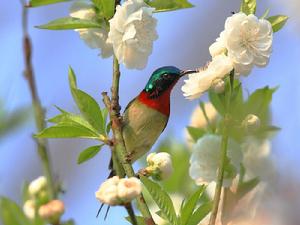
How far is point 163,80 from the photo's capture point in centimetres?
236

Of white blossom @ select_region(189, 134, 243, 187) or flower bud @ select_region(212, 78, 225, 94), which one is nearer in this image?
flower bud @ select_region(212, 78, 225, 94)

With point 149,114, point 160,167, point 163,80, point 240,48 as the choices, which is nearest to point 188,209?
point 160,167

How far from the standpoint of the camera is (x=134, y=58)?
1.62m

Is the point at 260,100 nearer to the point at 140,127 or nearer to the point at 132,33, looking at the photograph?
the point at 140,127

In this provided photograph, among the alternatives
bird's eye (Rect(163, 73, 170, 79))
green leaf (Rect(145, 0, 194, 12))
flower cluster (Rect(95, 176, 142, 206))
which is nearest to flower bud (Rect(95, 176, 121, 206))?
flower cluster (Rect(95, 176, 142, 206))

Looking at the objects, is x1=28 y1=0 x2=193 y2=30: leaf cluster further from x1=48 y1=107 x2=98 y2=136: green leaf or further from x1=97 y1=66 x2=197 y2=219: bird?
x1=97 y1=66 x2=197 y2=219: bird

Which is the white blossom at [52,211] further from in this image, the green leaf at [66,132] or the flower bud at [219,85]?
the flower bud at [219,85]

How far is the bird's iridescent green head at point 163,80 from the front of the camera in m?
2.28

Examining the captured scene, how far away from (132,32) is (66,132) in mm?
267

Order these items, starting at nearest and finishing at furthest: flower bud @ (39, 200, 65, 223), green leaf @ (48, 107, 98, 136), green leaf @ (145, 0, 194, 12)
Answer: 1. flower bud @ (39, 200, 65, 223)
2. green leaf @ (48, 107, 98, 136)
3. green leaf @ (145, 0, 194, 12)

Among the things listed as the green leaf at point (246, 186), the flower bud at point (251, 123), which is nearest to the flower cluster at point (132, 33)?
the flower bud at point (251, 123)

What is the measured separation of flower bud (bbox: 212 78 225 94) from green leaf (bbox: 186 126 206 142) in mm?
374

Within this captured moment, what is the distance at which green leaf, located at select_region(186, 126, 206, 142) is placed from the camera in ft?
6.73

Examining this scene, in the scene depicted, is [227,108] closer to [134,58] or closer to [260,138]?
[134,58]
